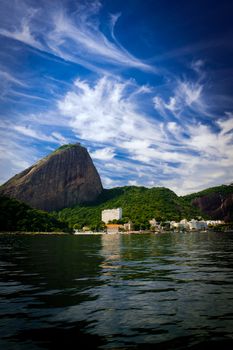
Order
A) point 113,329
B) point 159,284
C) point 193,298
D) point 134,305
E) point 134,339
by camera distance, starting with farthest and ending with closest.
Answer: point 159,284 → point 193,298 → point 134,305 → point 113,329 → point 134,339

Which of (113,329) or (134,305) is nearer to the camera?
(113,329)

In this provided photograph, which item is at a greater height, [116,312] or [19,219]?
[19,219]

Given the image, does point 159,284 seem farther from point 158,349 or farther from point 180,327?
point 158,349

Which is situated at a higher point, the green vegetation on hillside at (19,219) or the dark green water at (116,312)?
the green vegetation on hillside at (19,219)

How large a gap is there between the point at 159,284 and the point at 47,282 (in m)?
7.29

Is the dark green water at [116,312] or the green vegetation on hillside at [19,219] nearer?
the dark green water at [116,312]

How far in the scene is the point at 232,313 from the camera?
44.5 feet

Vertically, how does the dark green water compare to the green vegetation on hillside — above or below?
below

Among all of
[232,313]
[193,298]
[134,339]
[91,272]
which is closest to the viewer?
[134,339]

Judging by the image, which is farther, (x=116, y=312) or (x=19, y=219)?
(x=19, y=219)

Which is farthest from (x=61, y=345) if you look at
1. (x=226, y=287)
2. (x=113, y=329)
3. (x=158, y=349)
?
(x=226, y=287)

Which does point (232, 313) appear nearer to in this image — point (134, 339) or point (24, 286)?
point (134, 339)

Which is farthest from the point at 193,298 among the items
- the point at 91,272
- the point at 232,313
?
the point at 91,272

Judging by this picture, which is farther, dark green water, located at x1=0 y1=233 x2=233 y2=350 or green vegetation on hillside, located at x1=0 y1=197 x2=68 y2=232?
green vegetation on hillside, located at x1=0 y1=197 x2=68 y2=232
